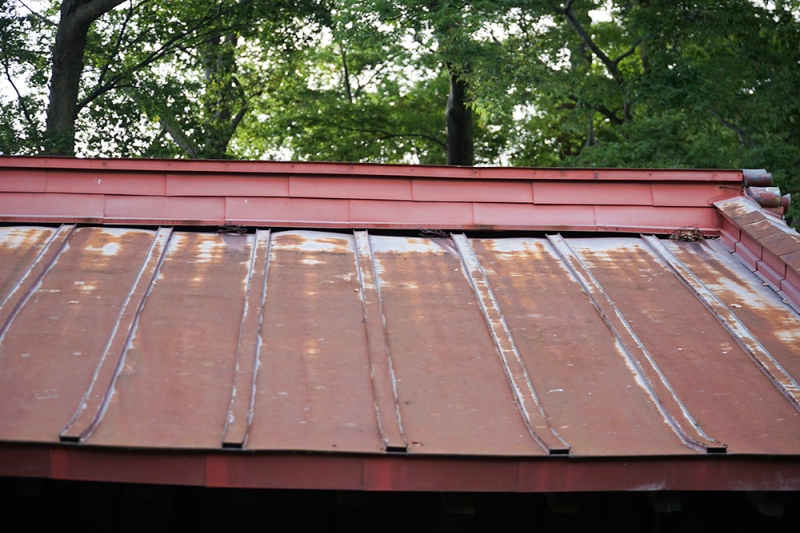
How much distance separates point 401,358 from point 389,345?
15 centimetres

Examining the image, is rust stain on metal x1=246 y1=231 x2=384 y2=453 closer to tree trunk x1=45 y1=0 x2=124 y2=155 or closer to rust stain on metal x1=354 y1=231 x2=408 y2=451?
rust stain on metal x1=354 y1=231 x2=408 y2=451

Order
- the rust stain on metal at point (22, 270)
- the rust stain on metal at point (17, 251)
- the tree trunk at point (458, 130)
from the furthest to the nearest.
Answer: the tree trunk at point (458, 130) < the rust stain on metal at point (17, 251) < the rust stain on metal at point (22, 270)

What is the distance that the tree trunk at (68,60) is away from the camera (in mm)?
17672

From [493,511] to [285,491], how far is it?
1167 mm

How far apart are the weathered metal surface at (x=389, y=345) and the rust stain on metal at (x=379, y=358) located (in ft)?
0.04

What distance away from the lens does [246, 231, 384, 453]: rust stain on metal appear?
3939 mm

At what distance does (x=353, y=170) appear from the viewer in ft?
21.5

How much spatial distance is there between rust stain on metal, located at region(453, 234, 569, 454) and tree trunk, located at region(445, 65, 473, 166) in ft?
50.2

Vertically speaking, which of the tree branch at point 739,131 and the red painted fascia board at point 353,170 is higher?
the tree branch at point 739,131

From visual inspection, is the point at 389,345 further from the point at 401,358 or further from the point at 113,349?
the point at 113,349

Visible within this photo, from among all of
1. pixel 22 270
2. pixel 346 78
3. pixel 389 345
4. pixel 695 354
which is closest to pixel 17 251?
pixel 22 270

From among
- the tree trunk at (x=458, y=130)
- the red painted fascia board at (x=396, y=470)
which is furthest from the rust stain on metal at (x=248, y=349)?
the tree trunk at (x=458, y=130)

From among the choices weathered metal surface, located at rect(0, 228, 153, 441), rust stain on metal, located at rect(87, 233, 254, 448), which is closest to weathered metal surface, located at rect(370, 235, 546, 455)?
rust stain on metal, located at rect(87, 233, 254, 448)

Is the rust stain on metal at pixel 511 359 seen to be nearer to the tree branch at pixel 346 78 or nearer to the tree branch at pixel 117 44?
the tree branch at pixel 117 44
